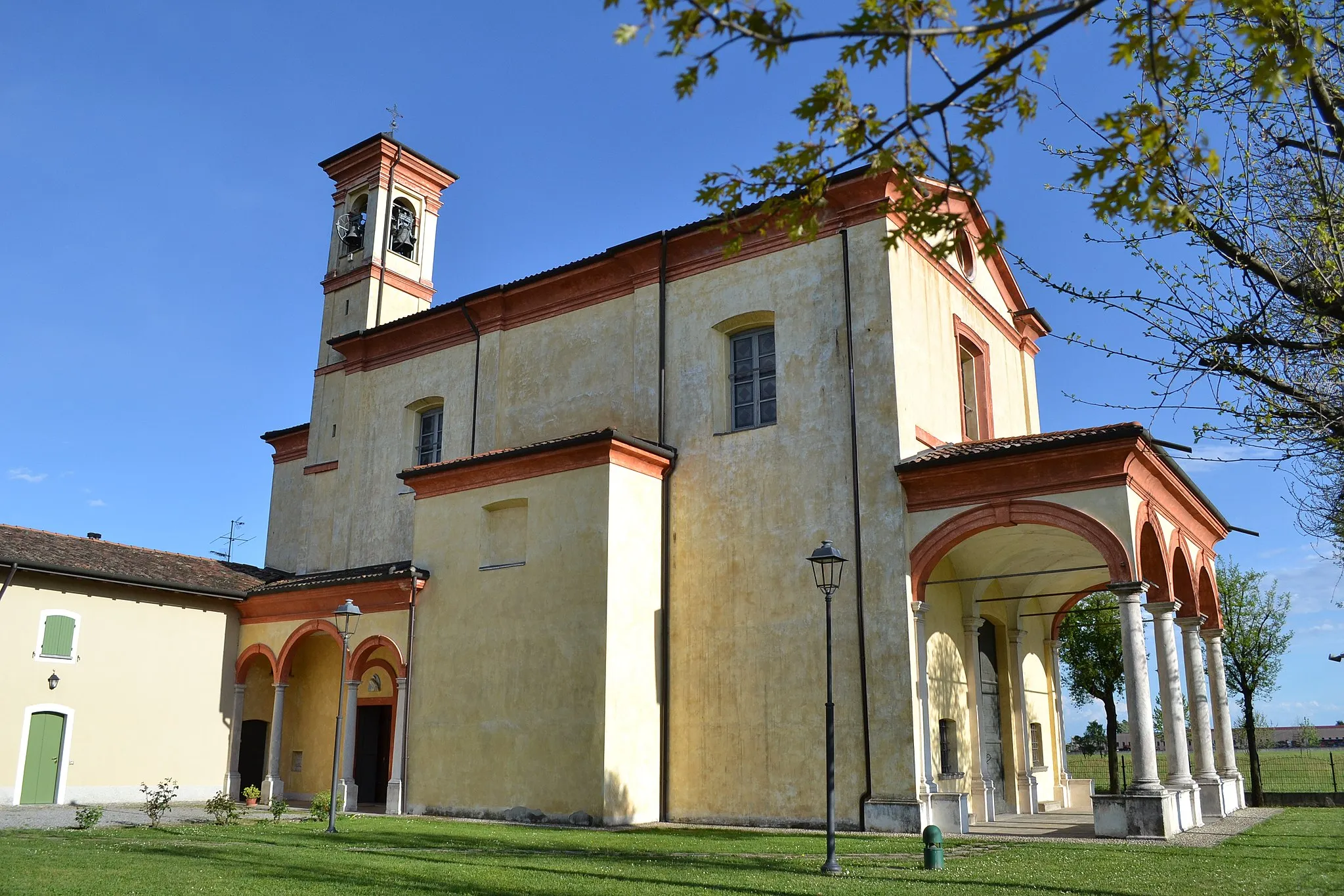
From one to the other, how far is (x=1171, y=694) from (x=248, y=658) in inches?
677

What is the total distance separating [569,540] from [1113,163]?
41.4 ft

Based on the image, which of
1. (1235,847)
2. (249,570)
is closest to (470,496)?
(249,570)

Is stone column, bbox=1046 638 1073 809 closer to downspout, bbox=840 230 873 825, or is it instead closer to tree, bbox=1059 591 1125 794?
tree, bbox=1059 591 1125 794

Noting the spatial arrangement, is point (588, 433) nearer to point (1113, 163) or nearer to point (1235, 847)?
point (1235, 847)

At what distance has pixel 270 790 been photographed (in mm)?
19750

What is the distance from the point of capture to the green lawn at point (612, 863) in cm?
871

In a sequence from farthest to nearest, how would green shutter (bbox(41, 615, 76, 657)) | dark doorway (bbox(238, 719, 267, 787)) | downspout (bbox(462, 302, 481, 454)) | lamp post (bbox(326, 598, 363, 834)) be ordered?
dark doorway (bbox(238, 719, 267, 787)) → downspout (bbox(462, 302, 481, 454)) → green shutter (bbox(41, 615, 76, 657)) → lamp post (bbox(326, 598, 363, 834))

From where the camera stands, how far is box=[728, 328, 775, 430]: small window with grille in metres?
17.0

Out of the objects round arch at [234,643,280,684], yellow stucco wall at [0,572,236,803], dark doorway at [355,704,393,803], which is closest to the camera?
yellow stucco wall at [0,572,236,803]

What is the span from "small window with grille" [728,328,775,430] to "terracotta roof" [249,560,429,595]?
622 cm

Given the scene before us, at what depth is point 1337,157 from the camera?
6633mm

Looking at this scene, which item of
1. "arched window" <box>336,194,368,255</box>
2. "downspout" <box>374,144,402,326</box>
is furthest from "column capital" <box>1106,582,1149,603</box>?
"arched window" <box>336,194,368,255</box>

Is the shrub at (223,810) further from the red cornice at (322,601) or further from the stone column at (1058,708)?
the stone column at (1058,708)

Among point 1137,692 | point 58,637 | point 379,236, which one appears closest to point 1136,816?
point 1137,692
